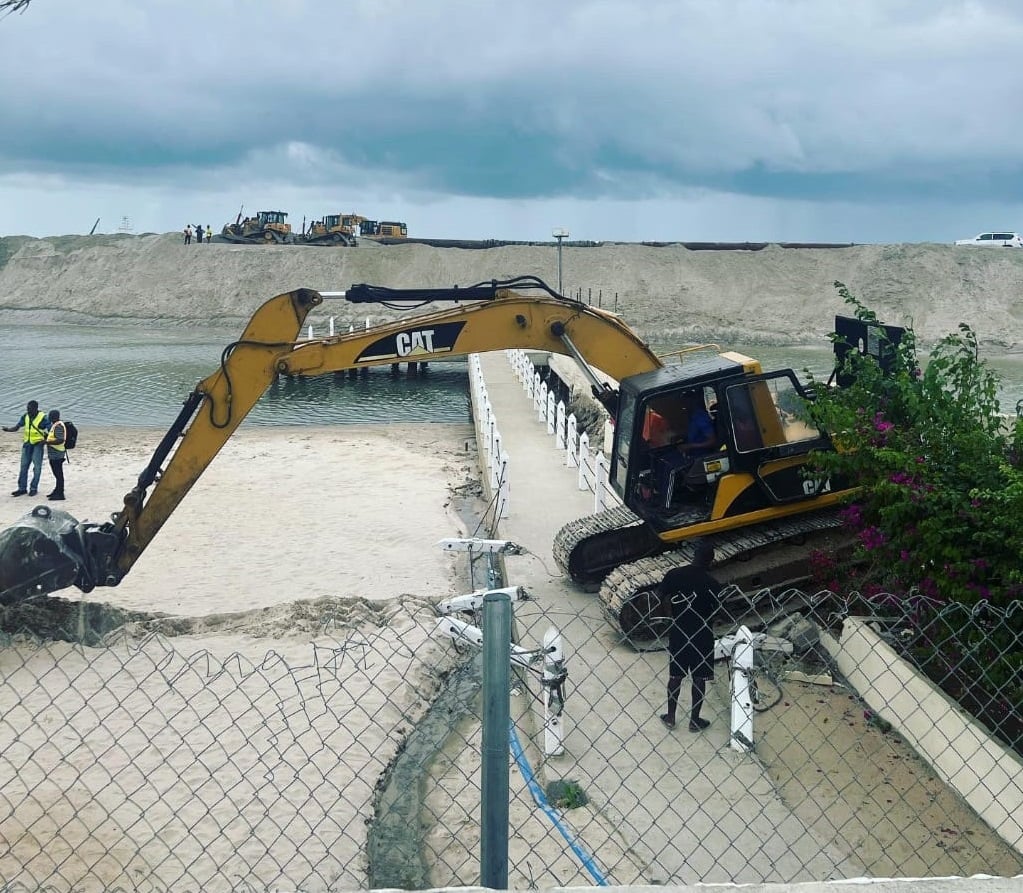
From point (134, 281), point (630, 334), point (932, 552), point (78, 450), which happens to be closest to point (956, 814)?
point (932, 552)

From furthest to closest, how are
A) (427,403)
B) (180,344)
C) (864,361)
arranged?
(180,344) → (427,403) → (864,361)

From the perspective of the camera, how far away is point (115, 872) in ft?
20.0

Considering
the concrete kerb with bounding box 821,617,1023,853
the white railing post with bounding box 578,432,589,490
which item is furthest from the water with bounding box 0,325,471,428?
the concrete kerb with bounding box 821,617,1023,853

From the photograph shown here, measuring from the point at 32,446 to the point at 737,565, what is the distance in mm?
12475

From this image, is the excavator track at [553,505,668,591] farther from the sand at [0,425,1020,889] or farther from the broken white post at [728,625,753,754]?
the broken white post at [728,625,753,754]

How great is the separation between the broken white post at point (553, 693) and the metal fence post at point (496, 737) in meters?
3.71

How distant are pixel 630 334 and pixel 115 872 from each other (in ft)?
24.2

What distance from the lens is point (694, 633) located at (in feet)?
25.7

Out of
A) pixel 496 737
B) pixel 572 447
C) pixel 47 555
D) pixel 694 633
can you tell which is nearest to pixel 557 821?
pixel 694 633

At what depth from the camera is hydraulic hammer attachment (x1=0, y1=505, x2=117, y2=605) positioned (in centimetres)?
957

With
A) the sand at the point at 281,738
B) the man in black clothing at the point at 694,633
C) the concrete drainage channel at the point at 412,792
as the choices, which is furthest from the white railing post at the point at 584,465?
the man in black clothing at the point at 694,633

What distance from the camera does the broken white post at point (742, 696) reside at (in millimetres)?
7754

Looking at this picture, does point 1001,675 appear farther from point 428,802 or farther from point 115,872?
point 115,872

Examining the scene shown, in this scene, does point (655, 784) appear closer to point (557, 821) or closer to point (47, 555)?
point (557, 821)
